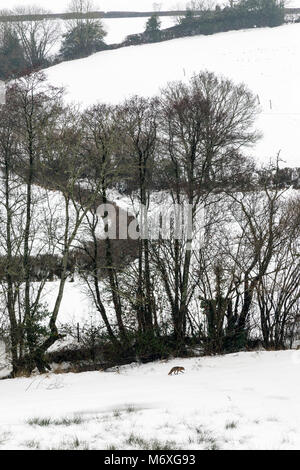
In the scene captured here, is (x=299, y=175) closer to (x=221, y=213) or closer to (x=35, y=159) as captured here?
(x=221, y=213)

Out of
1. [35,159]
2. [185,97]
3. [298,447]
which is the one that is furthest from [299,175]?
[298,447]

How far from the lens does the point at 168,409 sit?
273 inches

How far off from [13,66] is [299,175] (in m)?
36.9

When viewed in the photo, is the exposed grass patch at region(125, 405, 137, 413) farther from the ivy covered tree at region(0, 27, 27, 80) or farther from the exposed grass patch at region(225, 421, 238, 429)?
the ivy covered tree at region(0, 27, 27, 80)

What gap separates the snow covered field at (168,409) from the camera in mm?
5503

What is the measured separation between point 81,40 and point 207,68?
19.7 metres

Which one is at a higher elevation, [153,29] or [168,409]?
[153,29]

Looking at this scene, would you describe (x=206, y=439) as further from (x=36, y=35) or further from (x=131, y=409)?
(x=36, y=35)

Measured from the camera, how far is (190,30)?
57156 millimetres

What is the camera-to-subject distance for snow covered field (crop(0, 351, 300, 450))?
550cm

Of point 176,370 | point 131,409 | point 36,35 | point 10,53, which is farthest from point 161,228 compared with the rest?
point 36,35

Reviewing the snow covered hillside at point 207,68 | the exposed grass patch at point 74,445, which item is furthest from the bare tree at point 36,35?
the exposed grass patch at point 74,445

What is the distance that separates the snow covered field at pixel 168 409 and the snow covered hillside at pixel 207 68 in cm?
2727

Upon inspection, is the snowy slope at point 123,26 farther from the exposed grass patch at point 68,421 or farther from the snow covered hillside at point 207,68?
the exposed grass patch at point 68,421
